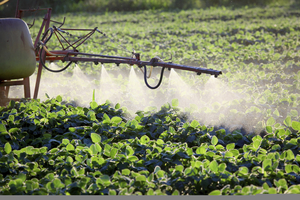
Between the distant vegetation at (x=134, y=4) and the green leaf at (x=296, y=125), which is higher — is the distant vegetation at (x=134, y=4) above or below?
above

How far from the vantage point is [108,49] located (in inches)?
329

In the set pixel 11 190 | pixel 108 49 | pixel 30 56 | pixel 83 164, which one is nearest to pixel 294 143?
pixel 83 164

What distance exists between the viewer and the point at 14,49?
11.0ft

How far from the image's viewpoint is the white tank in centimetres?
328

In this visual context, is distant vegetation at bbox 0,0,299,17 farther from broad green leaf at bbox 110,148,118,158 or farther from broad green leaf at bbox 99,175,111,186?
broad green leaf at bbox 99,175,111,186

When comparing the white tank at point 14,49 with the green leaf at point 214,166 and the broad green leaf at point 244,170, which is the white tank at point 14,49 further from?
the broad green leaf at point 244,170

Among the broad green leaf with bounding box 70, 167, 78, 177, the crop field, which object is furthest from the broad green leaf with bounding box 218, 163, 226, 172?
the broad green leaf with bounding box 70, 167, 78, 177

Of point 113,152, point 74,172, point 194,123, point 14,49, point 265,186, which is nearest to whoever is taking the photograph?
point 265,186

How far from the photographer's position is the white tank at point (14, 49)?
328cm

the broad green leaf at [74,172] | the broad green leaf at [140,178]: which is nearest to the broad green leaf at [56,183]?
the broad green leaf at [74,172]

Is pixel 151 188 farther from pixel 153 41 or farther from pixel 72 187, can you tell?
pixel 153 41

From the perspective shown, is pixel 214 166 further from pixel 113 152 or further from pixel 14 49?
pixel 14 49

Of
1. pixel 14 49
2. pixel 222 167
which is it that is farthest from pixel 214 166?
pixel 14 49

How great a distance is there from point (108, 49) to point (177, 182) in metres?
6.68
